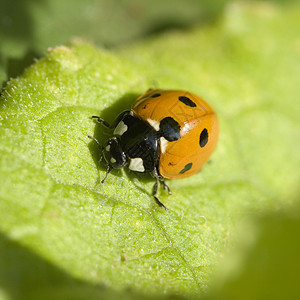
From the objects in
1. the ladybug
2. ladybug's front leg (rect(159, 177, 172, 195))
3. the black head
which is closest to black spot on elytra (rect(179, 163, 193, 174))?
the ladybug

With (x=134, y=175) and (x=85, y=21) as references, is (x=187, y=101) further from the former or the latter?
(x=85, y=21)

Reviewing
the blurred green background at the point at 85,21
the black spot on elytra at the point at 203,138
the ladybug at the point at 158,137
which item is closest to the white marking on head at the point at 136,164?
the ladybug at the point at 158,137

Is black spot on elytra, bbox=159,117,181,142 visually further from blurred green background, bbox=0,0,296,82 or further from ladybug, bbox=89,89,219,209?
blurred green background, bbox=0,0,296,82

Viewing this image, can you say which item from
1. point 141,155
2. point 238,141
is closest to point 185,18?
point 238,141

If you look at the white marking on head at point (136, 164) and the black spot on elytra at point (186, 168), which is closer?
the white marking on head at point (136, 164)

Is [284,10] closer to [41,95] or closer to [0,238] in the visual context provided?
[41,95]

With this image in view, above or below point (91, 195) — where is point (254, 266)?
below

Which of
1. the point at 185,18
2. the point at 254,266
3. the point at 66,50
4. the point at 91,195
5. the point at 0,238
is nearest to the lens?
the point at 254,266

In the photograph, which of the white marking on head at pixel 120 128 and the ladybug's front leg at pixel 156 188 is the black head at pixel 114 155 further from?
the ladybug's front leg at pixel 156 188
